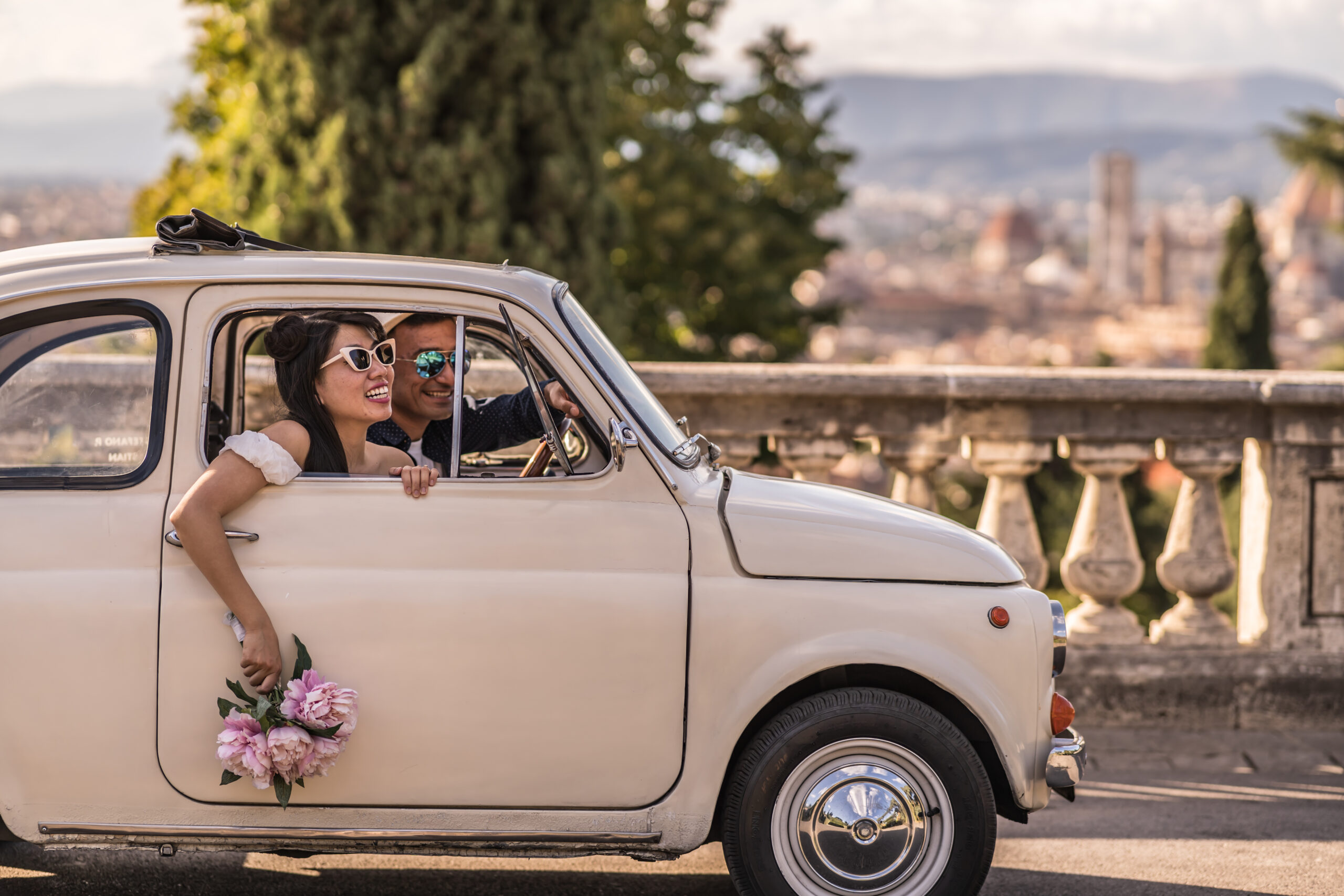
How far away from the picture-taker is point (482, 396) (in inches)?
179

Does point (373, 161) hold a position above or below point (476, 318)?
above

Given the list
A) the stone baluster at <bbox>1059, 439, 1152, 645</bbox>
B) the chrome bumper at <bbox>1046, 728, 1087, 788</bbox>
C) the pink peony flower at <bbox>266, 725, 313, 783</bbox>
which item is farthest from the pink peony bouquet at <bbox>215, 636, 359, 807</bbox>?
the stone baluster at <bbox>1059, 439, 1152, 645</bbox>

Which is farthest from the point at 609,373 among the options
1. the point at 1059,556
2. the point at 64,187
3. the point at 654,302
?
the point at 64,187

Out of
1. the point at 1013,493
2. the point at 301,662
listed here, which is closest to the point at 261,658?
the point at 301,662

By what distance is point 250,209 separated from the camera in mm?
12492

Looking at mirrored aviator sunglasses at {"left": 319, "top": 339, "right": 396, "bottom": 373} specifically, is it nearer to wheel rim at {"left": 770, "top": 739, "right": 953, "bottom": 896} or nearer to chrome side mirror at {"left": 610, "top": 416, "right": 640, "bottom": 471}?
chrome side mirror at {"left": 610, "top": 416, "right": 640, "bottom": 471}

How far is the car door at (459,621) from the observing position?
11.1 feet

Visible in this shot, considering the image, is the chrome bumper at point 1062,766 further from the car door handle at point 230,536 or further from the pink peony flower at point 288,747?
the car door handle at point 230,536

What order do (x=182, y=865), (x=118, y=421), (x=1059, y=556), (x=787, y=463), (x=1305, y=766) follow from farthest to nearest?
1. (x=1059, y=556)
2. (x=787, y=463)
3. (x=1305, y=766)
4. (x=182, y=865)
5. (x=118, y=421)

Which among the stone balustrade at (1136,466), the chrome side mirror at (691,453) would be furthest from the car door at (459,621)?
the stone balustrade at (1136,466)

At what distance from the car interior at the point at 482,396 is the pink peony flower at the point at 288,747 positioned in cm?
64

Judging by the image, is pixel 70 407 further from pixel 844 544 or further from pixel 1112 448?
pixel 1112 448

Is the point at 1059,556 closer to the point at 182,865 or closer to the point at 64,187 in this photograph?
the point at 182,865

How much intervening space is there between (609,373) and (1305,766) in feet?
11.4
